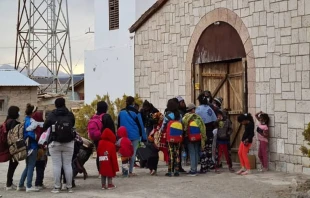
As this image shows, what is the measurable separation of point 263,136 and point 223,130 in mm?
895

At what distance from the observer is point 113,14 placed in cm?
2480

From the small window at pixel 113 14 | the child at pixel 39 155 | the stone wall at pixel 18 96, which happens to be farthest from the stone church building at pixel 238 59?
the stone wall at pixel 18 96

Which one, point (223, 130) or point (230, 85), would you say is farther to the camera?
point (230, 85)

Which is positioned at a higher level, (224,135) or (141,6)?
(141,6)

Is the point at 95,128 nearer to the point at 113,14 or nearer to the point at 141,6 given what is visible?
the point at 141,6

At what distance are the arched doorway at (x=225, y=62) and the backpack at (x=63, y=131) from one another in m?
4.65

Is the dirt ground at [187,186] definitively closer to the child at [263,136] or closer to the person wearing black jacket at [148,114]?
the child at [263,136]

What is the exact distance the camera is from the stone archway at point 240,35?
13.3 m

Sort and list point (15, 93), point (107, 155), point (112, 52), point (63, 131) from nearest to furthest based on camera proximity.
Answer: point (63, 131)
point (107, 155)
point (112, 52)
point (15, 93)

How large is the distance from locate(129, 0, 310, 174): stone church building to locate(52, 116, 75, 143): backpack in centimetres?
463

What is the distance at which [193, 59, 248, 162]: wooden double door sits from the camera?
14.0 metres

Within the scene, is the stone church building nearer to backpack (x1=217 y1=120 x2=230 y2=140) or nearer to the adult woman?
backpack (x1=217 y1=120 x2=230 y2=140)

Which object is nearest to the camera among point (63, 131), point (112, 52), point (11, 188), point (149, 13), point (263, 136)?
point (63, 131)

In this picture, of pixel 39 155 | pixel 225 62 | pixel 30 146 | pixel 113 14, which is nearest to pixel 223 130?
pixel 225 62
